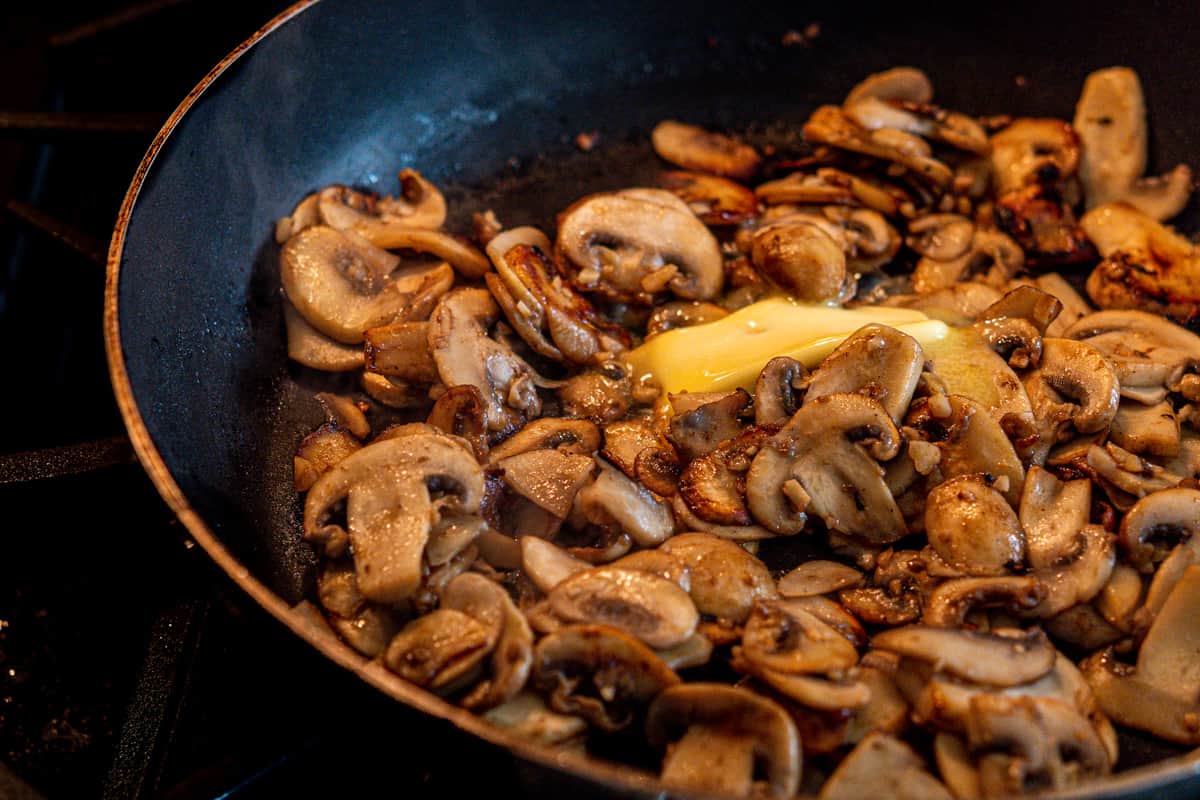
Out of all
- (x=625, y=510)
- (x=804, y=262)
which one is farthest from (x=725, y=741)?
(x=804, y=262)

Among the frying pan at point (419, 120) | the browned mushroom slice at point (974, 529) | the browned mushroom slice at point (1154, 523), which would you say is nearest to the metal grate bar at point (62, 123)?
the frying pan at point (419, 120)

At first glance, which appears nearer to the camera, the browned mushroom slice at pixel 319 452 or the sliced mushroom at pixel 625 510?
the sliced mushroom at pixel 625 510

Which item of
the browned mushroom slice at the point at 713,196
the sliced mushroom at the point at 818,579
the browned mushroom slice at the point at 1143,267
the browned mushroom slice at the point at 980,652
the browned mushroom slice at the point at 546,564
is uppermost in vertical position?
the browned mushroom slice at the point at 1143,267

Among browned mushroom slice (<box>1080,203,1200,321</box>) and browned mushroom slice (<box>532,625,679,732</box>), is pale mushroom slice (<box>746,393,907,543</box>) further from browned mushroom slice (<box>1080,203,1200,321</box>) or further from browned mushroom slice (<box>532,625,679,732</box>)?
browned mushroom slice (<box>1080,203,1200,321</box>)

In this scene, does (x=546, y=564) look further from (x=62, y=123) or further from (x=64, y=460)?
(x=62, y=123)

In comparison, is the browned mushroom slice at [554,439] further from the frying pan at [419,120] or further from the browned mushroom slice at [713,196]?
the browned mushroom slice at [713,196]

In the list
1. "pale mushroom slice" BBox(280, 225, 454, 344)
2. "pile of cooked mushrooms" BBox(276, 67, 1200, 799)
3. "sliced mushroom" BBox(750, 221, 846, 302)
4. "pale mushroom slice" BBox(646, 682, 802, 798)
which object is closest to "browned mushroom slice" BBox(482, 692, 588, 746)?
"pile of cooked mushrooms" BBox(276, 67, 1200, 799)

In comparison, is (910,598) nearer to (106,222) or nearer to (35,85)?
(106,222)

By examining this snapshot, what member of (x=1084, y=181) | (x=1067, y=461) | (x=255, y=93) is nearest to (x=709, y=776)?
(x=1067, y=461)
